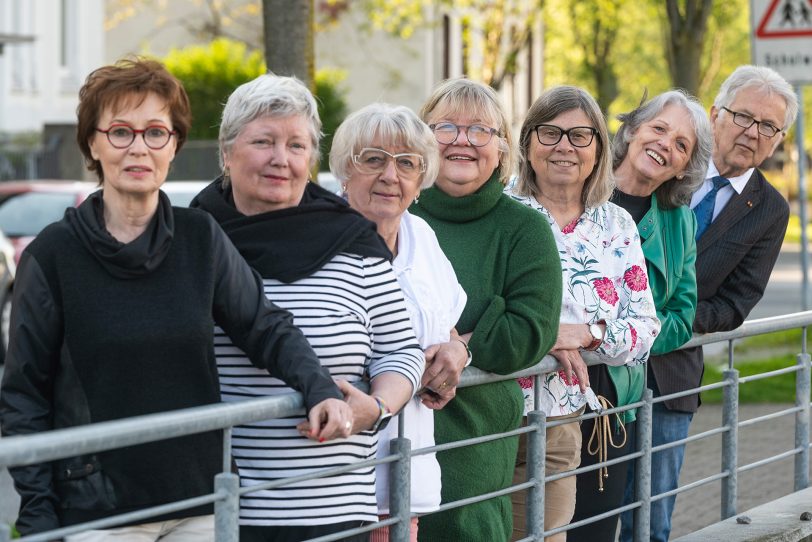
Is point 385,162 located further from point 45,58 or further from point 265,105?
point 45,58

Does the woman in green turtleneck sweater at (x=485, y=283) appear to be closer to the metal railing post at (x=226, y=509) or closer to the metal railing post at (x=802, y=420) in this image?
the metal railing post at (x=226, y=509)

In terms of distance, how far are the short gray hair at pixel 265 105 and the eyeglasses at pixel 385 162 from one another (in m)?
0.28

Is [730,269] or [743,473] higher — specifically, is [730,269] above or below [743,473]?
above

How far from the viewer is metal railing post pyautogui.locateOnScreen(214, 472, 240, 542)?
11.5 ft

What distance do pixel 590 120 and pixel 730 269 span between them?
4.01ft

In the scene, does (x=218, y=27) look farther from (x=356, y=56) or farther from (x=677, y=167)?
(x=677, y=167)

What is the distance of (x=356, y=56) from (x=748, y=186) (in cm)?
3122

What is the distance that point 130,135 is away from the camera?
3.59m

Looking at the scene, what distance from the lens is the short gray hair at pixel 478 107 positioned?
476 centimetres

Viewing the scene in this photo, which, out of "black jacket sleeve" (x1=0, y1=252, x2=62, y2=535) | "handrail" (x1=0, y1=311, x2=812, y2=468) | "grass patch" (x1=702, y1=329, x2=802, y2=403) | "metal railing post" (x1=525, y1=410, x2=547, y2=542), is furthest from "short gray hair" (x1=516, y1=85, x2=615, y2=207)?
"grass patch" (x1=702, y1=329, x2=802, y2=403)

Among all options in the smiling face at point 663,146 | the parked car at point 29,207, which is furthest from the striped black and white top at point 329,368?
the parked car at point 29,207

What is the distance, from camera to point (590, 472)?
5.31m

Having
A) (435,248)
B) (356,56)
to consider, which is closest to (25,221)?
(435,248)

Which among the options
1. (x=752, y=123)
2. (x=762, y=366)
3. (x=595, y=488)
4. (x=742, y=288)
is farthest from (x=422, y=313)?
(x=762, y=366)
